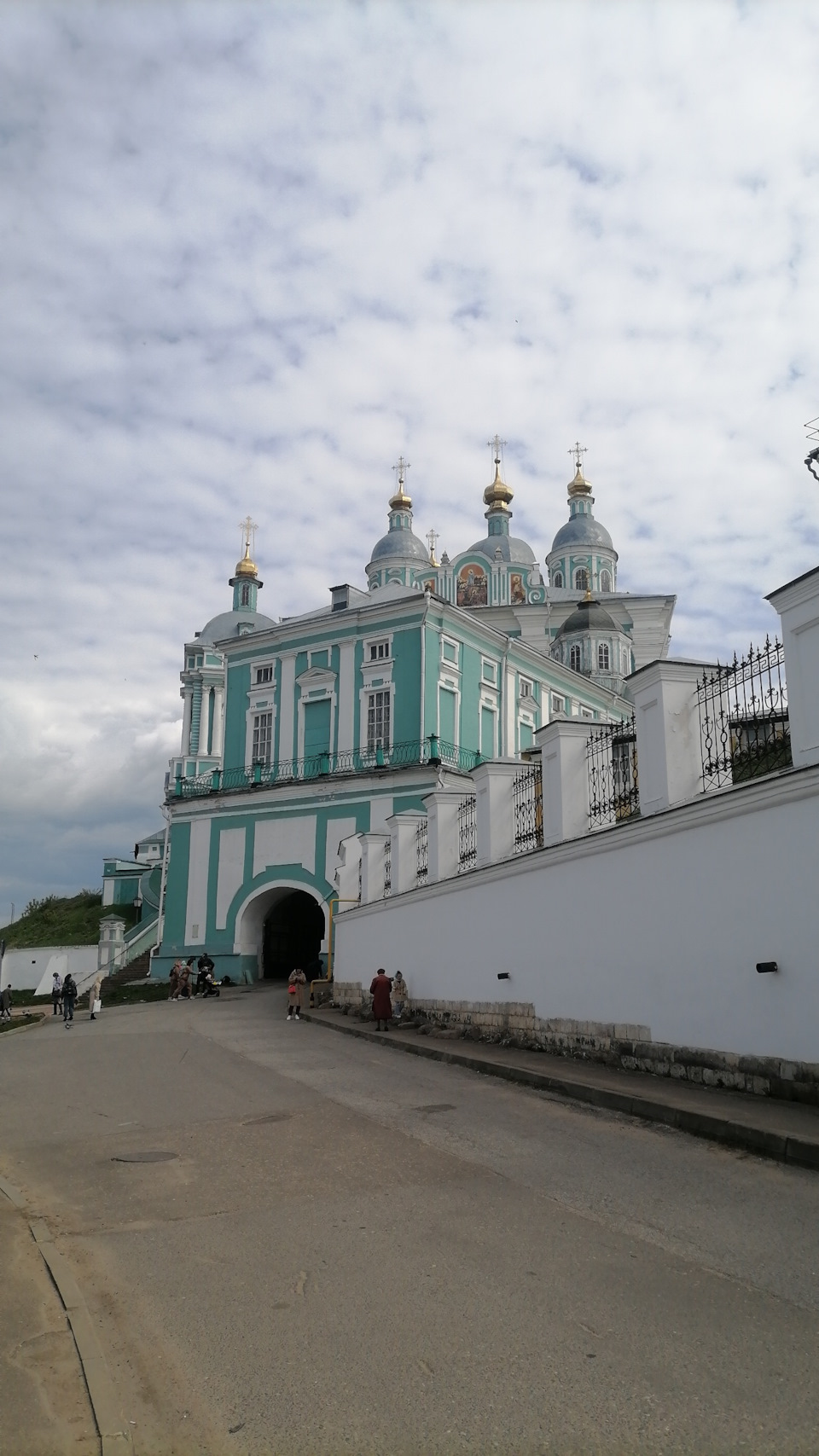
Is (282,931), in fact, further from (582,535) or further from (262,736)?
(582,535)

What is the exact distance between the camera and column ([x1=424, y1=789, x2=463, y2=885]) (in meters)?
16.8

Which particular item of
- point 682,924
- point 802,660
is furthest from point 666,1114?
point 802,660

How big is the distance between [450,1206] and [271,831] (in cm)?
2989

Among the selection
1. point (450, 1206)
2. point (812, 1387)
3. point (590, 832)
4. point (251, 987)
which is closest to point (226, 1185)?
point (450, 1206)

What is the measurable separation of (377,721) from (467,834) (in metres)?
19.2

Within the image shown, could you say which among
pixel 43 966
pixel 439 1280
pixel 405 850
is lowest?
pixel 439 1280

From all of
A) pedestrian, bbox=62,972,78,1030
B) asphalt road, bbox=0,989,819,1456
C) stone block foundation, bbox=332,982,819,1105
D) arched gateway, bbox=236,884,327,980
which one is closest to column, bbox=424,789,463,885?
stone block foundation, bbox=332,982,819,1105

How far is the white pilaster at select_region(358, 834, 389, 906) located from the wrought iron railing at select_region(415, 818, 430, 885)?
2669 mm

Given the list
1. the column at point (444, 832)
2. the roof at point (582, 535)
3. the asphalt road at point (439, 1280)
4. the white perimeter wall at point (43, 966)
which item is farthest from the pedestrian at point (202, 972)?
the roof at point (582, 535)

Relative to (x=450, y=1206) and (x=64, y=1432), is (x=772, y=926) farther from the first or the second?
(x=64, y=1432)

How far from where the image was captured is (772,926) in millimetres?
8117

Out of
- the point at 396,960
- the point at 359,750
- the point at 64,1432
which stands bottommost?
the point at 64,1432

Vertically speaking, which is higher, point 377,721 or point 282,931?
point 377,721

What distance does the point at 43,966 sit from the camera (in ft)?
130
